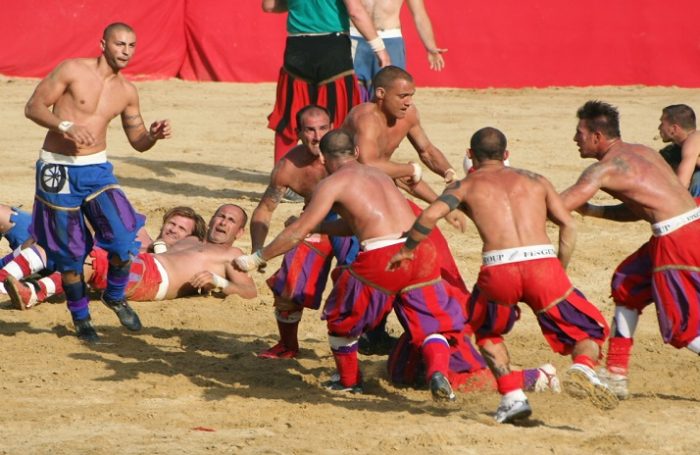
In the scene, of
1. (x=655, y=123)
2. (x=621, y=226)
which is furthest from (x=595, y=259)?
(x=655, y=123)

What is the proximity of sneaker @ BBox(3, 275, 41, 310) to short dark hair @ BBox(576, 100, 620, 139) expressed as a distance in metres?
4.08

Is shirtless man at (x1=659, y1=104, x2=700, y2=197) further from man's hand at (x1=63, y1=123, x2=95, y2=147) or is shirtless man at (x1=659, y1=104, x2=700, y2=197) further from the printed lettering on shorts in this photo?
the printed lettering on shorts

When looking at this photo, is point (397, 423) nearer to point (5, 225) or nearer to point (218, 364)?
point (218, 364)

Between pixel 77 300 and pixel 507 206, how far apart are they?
325cm

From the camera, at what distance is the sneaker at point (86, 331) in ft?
29.6

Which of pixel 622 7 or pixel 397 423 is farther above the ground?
pixel 622 7

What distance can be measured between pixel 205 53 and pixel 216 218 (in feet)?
29.5

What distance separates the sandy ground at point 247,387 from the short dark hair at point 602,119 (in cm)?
151

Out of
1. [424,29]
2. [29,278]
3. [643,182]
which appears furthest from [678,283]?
[424,29]

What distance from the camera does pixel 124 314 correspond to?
926 centimetres

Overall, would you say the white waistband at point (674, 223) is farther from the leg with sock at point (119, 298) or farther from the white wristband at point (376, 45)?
the white wristband at point (376, 45)

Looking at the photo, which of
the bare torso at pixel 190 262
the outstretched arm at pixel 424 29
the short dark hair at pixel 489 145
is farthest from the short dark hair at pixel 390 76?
the outstretched arm at pixel 424 29

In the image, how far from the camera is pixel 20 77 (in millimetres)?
18250

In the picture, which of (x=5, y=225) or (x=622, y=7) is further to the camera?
(x=622, y=7)
